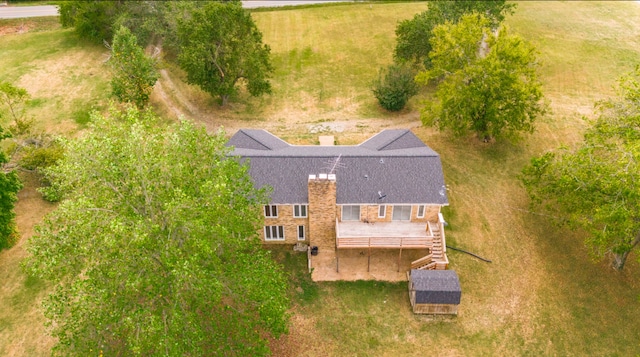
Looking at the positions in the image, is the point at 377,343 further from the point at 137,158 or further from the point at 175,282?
the point at 137,158

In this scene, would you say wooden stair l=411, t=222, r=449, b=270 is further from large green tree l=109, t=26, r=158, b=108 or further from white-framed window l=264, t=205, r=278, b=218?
large green tree l=109, t=26, r=158, b=108

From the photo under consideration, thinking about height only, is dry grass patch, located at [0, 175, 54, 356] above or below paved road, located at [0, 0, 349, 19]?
below

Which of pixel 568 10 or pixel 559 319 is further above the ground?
pixel 568 10

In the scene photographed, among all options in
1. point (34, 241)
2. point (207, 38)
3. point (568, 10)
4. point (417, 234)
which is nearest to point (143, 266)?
point (34, 241)

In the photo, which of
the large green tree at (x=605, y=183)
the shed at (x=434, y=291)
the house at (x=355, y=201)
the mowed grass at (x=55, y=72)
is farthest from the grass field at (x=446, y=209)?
the large green tree at (x=605, y=183)

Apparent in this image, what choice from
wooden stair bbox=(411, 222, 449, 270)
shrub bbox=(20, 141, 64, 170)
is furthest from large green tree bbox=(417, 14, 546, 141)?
shrub bbox=(20, 141, 64, 170)

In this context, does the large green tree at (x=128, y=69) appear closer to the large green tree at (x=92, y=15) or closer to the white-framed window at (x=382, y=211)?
the large green tree at (x=92, y=15)
